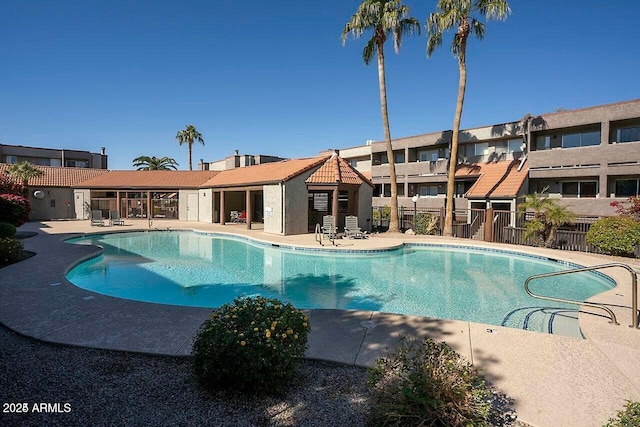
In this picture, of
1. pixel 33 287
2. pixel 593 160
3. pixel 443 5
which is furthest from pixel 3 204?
pixel 593 160

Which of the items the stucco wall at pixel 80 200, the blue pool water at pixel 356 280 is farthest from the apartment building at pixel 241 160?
the blue pool water at pixel 356 280

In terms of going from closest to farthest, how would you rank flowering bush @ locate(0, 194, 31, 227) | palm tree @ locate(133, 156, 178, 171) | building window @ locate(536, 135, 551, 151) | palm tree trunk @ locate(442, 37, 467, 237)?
→ flowering bush @ locate(0, 194, 31, 227)
palm tree trunk @ locate(442, 37, 467, 237)
building window @ locate(536, 135, 551, 151)
palm tree @ locate(133, 156, 178, 171)

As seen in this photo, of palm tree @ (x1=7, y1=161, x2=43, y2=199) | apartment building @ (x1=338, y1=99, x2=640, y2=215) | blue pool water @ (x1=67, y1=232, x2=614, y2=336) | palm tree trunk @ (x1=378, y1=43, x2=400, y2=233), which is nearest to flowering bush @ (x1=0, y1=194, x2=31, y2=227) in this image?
blue pool water @ (x1=67, y1=232, x2=614, y2=336)

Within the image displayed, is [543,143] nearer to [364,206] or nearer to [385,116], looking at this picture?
[385,116]

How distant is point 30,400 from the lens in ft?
12.3

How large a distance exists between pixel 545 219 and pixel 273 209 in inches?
596

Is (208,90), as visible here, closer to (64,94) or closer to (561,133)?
(64,94)

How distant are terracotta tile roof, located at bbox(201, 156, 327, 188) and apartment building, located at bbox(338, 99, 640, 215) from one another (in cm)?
1075

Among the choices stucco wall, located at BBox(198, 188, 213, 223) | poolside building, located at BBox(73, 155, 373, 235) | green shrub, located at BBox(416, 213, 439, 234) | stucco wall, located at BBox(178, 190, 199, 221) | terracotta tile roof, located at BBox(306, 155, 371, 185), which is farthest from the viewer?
stucco wall, located at BBox(178, 190, 199, 221)

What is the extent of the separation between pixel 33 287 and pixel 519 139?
2885 cm

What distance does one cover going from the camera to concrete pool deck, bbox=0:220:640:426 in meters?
4.02

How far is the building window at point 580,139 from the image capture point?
21.4 meters

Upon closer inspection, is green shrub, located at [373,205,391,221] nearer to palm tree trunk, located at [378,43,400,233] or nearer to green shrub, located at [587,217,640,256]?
palm tree trunk, located at [378,43,400,233]

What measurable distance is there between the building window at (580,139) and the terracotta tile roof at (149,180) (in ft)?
94.6
